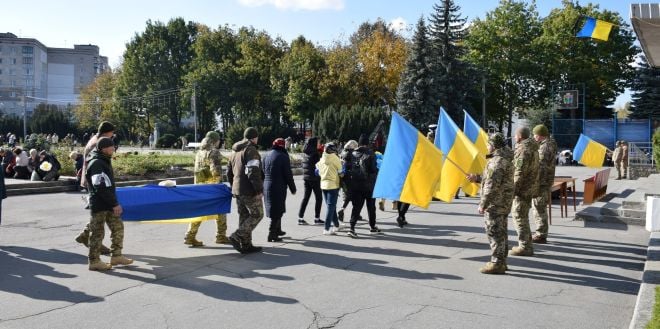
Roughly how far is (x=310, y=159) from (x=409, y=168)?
3.01 m

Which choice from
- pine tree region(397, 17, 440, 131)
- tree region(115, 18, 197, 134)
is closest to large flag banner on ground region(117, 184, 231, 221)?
pine tree region(397, 17, 440, 131)

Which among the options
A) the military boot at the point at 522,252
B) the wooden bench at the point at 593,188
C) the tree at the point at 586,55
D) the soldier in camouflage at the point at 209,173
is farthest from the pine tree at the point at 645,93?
the soldier in camouflage at the point at 209,173

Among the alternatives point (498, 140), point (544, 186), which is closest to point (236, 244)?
point (498, 140)

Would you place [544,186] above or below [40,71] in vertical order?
below

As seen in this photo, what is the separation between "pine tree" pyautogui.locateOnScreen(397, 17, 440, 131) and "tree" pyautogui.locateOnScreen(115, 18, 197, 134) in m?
30.5

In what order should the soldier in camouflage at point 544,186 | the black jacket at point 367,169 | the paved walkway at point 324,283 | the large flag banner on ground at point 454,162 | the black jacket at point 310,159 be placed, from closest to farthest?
the paved walkway at point 324,283 → the soldier in camouflage at point 544,186 → the large flag banner on ground at point 454,162 → the black jacket at point 367,169 → the black jacket at point 310,159

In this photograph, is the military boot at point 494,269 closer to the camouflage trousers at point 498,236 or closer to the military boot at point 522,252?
the camouflage trousers at point 498,236

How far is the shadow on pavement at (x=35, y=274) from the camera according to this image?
6.42m

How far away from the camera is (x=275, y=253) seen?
880 cm

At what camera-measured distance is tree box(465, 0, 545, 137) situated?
50688 millimetres

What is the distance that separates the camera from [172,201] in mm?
8969

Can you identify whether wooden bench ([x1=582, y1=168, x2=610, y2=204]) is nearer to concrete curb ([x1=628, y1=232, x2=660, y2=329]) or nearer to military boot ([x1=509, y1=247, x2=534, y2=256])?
concrete curb ([x1=628, y1=232, x2=660, y2=329])

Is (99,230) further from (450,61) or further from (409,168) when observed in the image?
(450,61)

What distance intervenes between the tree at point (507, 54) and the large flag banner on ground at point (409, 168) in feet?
138
